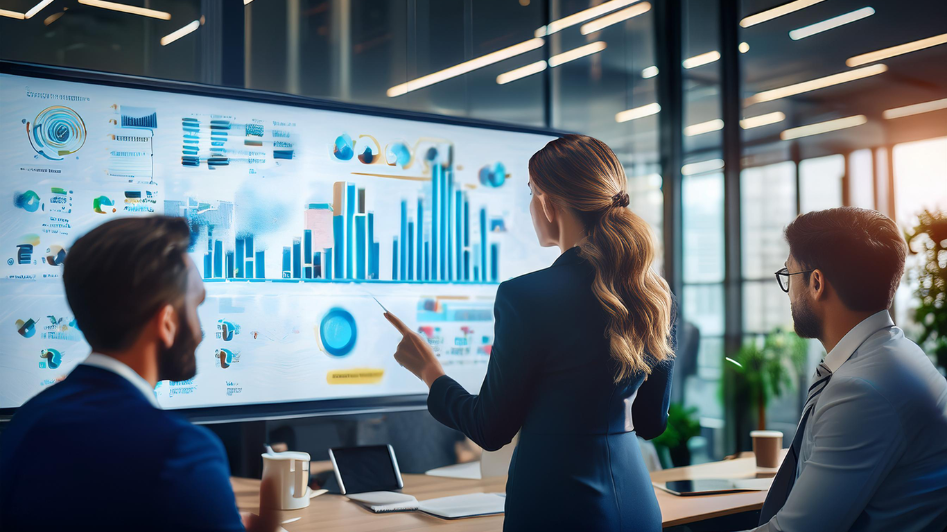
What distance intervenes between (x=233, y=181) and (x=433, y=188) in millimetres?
688

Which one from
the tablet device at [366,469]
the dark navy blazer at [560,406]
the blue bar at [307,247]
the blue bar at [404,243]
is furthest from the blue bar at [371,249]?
the dark navy blazer at [560,406]

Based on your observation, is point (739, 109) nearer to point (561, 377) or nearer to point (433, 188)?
point (433, 188)

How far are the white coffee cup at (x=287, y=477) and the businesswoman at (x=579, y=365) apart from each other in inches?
24.6

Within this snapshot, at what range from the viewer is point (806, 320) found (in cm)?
171

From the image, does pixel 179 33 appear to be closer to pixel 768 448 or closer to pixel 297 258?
pixel 297 258

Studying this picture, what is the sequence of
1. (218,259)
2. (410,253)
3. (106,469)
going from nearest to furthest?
1. (106,469)
2. (218,259)
3. (410,253)

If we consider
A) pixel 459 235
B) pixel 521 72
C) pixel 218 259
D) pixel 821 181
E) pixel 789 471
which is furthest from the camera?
pixel 821 181

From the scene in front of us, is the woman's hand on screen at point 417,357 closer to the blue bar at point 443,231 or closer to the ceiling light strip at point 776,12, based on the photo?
the blue bar at point 443,231

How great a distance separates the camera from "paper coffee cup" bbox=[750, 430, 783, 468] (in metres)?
2.60

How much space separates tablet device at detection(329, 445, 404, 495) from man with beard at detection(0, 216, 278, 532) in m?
1.15

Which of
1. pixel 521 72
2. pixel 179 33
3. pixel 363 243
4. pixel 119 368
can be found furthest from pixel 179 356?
pixel 521 72

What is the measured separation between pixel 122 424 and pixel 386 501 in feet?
3.89

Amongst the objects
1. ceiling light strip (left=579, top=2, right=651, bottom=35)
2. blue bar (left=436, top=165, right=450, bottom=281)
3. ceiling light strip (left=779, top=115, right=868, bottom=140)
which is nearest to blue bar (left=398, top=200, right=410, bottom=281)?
blue bar (left=436, top=165, right=450, bottom=281)

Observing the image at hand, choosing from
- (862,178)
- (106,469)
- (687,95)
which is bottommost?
(106,469)
